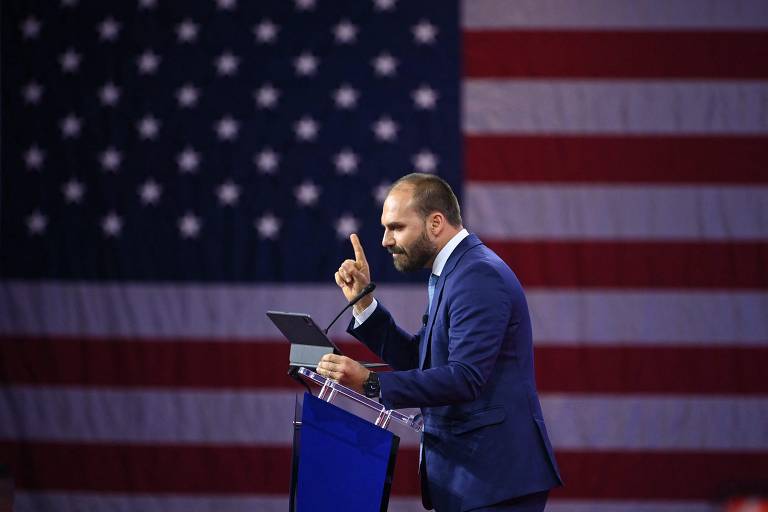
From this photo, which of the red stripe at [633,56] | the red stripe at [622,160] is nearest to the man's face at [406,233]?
the red stripe at [622,160]

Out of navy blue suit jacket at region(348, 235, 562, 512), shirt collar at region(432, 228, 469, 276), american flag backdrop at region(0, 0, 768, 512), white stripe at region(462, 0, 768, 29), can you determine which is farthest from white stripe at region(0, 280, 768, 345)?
navy blue suit jacket at region(348, 235, 562, 512)

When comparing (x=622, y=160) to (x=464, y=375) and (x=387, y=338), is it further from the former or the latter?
(x=464, y=375)

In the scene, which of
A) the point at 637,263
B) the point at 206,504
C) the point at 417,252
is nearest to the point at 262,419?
the point at 206,504

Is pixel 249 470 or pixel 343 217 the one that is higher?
pixel 343 217

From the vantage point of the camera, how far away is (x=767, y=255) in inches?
164

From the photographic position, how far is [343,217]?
166 inches

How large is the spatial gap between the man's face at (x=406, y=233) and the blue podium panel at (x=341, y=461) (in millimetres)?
469

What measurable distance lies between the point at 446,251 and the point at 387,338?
36cm

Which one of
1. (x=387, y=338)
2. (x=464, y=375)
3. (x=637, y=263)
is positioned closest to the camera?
(x=464, y=375)

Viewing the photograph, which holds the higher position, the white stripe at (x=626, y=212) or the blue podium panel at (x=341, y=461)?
the white stripe at (x=626, y=212)

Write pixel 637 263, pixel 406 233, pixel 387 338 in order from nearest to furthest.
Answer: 1. pixel 406 233
2. pixel 387 338
3. pixel 637 263

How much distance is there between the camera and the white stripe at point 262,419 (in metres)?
4.11

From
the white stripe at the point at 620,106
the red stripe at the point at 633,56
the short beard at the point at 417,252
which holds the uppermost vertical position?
the red stripe at the point at 633,56

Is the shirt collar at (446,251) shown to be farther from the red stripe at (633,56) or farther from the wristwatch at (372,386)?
the red stripe at (633,56)
